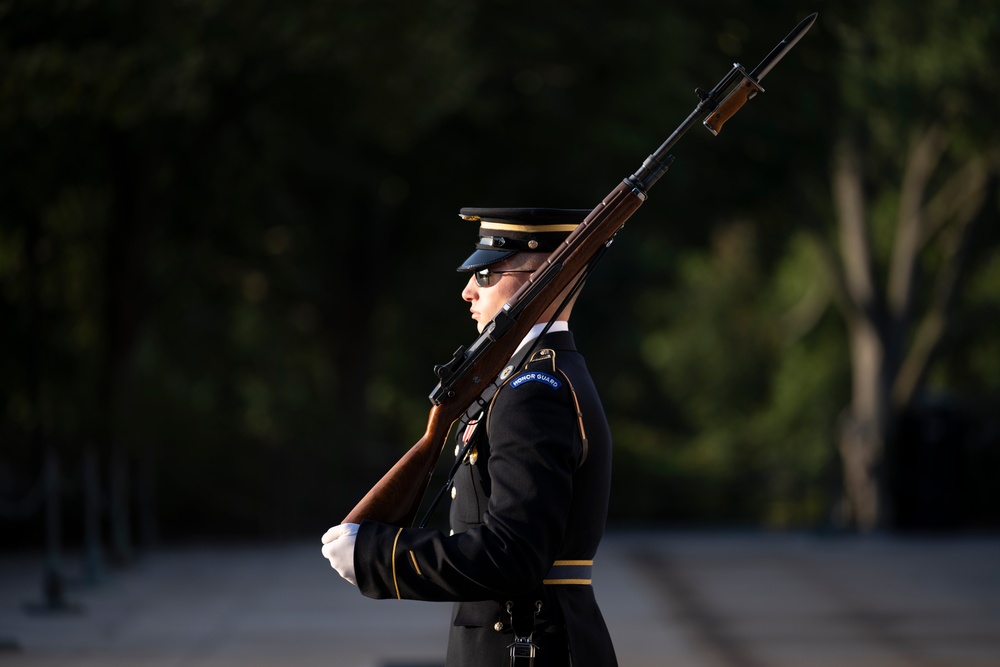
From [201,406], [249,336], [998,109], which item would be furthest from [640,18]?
[249,336]

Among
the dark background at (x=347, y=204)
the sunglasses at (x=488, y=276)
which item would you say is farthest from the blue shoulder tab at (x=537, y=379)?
the dark background at (x=347, y=204)

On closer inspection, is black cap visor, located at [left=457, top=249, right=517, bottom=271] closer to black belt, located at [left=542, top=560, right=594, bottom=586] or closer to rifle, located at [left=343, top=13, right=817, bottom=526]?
rifle, located at [left=343, top=13, right=817, bottom=526]

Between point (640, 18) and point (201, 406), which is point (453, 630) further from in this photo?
point (201, 406)

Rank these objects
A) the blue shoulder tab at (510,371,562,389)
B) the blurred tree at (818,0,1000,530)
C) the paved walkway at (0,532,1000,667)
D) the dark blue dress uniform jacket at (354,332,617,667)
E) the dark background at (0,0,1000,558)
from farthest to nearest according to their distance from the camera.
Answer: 1. the blurred tree at (818,0,1000,530)
2. the dark background at (0,0,1000,558)
3. the paved walkway at (0,532,1000,667)
4. the blue shoulder tab at (510,371,562,389)
5. the dark blue dress uniform jacket at (354,332,617,667)

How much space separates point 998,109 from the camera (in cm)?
1527

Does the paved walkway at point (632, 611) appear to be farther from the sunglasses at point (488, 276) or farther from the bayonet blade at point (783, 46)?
the bayonet blade at point (783, 46)

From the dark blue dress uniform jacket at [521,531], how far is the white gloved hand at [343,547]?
0.02 metres

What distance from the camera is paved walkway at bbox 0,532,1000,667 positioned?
8.92 metres

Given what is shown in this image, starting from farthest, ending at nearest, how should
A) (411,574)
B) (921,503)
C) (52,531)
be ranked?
1. (921,503)
2. (52,531)
3. (411,574)

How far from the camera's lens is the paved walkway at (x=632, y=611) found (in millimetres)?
8922

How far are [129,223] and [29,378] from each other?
262cm

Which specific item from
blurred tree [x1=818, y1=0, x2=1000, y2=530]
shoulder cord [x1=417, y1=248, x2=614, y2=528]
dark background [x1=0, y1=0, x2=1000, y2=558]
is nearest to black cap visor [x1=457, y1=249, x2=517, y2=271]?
shoulder cord [x1=417, y1=248, x2=614, y2=528]

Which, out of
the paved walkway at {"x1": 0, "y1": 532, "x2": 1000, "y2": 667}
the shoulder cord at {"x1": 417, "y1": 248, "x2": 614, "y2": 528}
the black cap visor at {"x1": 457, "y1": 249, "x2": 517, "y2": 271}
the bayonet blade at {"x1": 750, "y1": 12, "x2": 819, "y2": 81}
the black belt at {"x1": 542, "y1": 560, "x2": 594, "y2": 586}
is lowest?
the paved walkway at {"x1": 0, "y1": 532, "x2": 1000, "y2": 667}

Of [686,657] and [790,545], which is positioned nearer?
[686,657]
